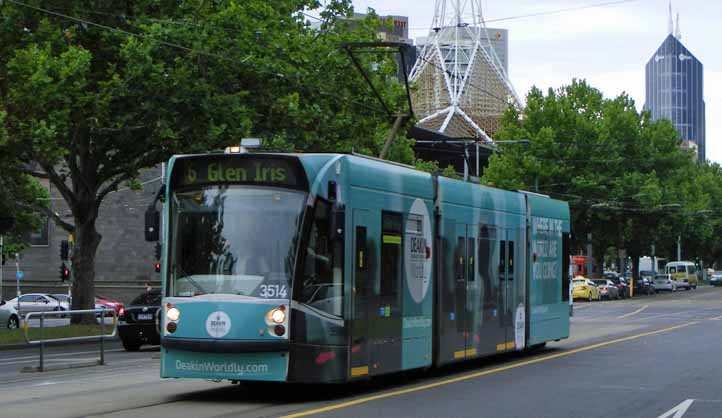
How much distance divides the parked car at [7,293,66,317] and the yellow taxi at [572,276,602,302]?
34139 mm

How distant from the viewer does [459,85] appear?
116750mm

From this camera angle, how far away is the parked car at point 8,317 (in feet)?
139

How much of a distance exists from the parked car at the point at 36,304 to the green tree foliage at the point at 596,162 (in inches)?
1323

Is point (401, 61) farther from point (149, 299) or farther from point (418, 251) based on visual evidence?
point (418, 251)

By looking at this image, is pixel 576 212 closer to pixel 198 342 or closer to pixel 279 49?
pixel 279 49

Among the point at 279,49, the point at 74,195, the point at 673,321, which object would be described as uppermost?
the point at 279,49

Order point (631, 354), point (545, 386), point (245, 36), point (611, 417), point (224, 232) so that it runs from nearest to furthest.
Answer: point (611, 417) → point (224, 232) → point (545, 386) → point (631, 354) → point (245, 36)

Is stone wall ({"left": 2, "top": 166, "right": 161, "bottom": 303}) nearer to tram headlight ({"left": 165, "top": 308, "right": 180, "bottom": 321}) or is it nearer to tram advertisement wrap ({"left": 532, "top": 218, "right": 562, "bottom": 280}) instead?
tram advertisement wrap ({"left": 532, "top": 218, "right": 562, "bottom": 280})

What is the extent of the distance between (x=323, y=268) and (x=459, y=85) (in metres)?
104

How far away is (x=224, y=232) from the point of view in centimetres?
1413

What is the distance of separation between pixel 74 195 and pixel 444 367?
1853cm

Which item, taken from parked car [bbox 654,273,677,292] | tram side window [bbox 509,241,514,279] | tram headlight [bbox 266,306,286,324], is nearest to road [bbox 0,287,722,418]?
tram headlight [bbox 266,306,286,324]

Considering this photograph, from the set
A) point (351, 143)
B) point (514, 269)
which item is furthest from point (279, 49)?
point (514, 269)

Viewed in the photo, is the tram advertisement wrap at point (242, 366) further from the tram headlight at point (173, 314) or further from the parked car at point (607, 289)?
the parked car at point (607, 289)
